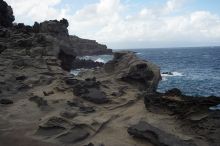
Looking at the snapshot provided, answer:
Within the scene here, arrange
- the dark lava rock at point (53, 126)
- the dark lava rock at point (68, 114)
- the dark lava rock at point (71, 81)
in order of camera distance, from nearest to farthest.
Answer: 1. the dark lava rock at point (53, 126)
2. the dark lava rock at point (68, 114)
3. the dark lava rock at point (71, 81)

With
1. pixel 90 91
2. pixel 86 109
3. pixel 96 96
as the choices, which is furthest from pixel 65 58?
pixel 86 109

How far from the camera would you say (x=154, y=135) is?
12.7 meters

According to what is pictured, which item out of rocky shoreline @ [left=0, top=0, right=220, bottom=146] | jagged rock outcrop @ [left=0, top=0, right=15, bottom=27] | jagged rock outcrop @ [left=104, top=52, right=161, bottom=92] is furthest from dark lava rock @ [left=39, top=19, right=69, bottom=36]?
jagged rock outcrop @ [left=104, top=52, right=161, bottom=92]

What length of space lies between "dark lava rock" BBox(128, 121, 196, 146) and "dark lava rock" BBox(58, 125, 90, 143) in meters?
1.77

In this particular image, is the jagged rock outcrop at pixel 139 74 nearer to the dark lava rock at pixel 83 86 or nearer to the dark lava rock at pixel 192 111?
the dark lava rock at pixel 83 86

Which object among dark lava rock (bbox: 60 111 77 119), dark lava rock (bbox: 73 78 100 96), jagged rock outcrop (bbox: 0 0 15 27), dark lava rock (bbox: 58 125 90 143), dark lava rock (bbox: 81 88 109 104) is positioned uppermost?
jagged rock outcrop (bbox: 0 0 15 27)

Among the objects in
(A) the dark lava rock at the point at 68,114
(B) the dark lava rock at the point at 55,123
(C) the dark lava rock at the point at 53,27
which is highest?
(C) the dark lava rock at the point at 53,27

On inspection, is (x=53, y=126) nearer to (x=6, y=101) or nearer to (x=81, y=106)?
(x=81, y=106)

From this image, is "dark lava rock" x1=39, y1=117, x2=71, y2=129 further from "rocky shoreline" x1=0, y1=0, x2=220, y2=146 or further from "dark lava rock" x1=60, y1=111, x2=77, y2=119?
"dark lava rock" x1=60, y1=111, x2=77, y2=119

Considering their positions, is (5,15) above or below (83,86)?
above

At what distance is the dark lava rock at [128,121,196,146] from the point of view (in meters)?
12.3

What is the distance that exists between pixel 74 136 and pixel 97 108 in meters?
2.88

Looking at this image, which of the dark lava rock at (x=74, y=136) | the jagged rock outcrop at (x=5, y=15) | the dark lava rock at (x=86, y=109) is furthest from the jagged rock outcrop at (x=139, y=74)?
the jagged rock outcrop at (x=5, y=15)

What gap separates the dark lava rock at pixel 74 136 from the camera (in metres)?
13.8
